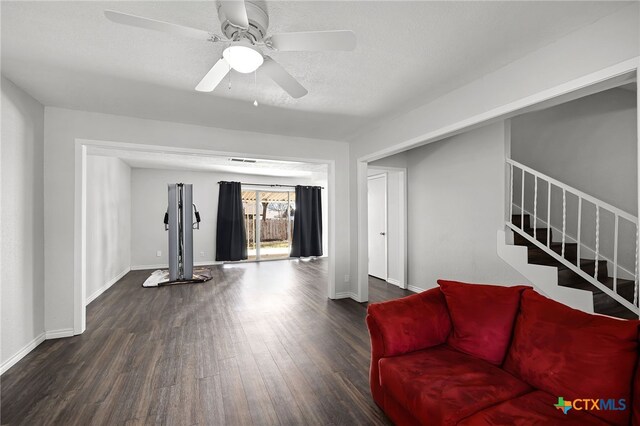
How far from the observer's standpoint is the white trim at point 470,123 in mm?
1688

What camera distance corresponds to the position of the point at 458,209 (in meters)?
3.95

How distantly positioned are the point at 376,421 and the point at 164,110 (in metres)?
3.46

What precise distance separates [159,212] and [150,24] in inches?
254

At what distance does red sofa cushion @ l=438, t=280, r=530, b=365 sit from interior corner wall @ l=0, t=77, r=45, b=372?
3525mm

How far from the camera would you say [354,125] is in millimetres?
3703

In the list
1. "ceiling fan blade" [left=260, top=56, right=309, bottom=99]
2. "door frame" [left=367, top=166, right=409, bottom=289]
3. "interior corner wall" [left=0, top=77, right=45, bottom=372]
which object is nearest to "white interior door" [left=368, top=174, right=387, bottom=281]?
"door frame" [left=367, top=166, right=409, bottom=289]

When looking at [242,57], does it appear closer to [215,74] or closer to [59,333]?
[215,74]

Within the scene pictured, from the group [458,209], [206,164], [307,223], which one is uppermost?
[206,164]

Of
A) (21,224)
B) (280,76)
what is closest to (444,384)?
(280,76)

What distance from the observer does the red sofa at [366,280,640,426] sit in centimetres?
125

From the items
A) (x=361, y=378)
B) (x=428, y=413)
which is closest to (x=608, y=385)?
Result: (x=428, y=413)

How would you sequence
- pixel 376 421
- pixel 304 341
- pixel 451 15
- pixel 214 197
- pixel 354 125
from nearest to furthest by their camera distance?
pixel 451 15 < pixel 376 421 < pixel 304 341 < pixel 354 125 < pixel 214 197

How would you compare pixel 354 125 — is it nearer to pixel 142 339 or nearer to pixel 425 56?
pixel 425 56

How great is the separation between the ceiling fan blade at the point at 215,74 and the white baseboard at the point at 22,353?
2.78 m
